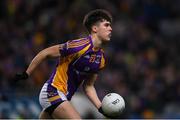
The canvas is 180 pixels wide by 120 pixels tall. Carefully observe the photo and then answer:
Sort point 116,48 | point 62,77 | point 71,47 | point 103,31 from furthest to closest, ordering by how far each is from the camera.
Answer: point 116,48 → point 103,31 → point 62,77 → point 71,47

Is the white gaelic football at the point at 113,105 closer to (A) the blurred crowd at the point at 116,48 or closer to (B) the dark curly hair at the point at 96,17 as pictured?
(B) the dark curly hair at the point at 96,17

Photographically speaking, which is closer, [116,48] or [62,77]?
[62,77]

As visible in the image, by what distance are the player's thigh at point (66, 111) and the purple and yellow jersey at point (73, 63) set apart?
9.9 inches

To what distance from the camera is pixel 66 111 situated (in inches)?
354

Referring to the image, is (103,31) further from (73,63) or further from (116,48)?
(116,48)

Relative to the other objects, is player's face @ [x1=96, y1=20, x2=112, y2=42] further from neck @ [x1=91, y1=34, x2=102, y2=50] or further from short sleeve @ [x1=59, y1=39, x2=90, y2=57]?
short sleeve @ [x1=59, y1=39, x2=90, y2=57]

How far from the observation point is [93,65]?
30.6 ft

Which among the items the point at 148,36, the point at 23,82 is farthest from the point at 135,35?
the point at 23,82

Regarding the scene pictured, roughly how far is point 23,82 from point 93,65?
5572 mm

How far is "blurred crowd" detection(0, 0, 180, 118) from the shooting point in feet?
49.9

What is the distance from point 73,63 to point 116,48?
310 inches

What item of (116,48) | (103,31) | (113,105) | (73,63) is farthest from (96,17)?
(116,48)

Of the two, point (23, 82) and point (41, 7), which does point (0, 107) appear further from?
point (41, 7)

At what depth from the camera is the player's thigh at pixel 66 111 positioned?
8977 mm
